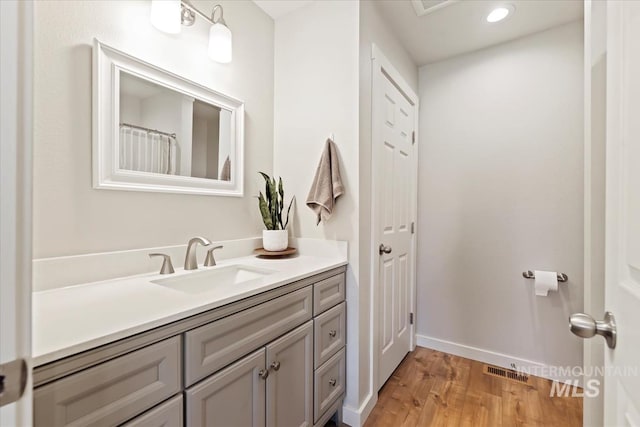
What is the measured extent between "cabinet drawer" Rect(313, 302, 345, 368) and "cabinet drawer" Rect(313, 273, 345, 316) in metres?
0.03

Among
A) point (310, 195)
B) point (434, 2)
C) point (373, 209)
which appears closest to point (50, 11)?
point (310, 195)

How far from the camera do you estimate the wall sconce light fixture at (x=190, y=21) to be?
1.19 m

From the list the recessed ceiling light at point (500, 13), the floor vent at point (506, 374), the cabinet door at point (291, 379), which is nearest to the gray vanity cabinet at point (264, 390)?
the cabinet door at point (291, 379)

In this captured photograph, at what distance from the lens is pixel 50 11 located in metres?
0.96

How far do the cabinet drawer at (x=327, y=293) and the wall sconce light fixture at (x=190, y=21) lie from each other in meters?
1.29

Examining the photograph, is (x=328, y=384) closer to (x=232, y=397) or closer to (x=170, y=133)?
(x=232, y=397)

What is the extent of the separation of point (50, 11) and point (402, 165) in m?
1.97

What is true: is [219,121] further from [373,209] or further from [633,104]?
[633,104]

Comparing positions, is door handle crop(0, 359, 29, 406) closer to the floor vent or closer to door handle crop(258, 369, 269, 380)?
door handle crop(258, 369, 269, 380)

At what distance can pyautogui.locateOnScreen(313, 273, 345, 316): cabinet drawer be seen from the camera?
4.28 feet

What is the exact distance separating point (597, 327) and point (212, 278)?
1.32 metres

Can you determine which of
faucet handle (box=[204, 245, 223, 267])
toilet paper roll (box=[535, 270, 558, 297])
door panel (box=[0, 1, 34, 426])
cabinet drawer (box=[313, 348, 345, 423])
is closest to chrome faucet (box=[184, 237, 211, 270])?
faucet handle (box=[204, 245, 223, 267])

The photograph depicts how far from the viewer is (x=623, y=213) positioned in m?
0.52

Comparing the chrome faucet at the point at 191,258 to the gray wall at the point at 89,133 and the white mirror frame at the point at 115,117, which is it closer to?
the gray wall at the point at 89,133
